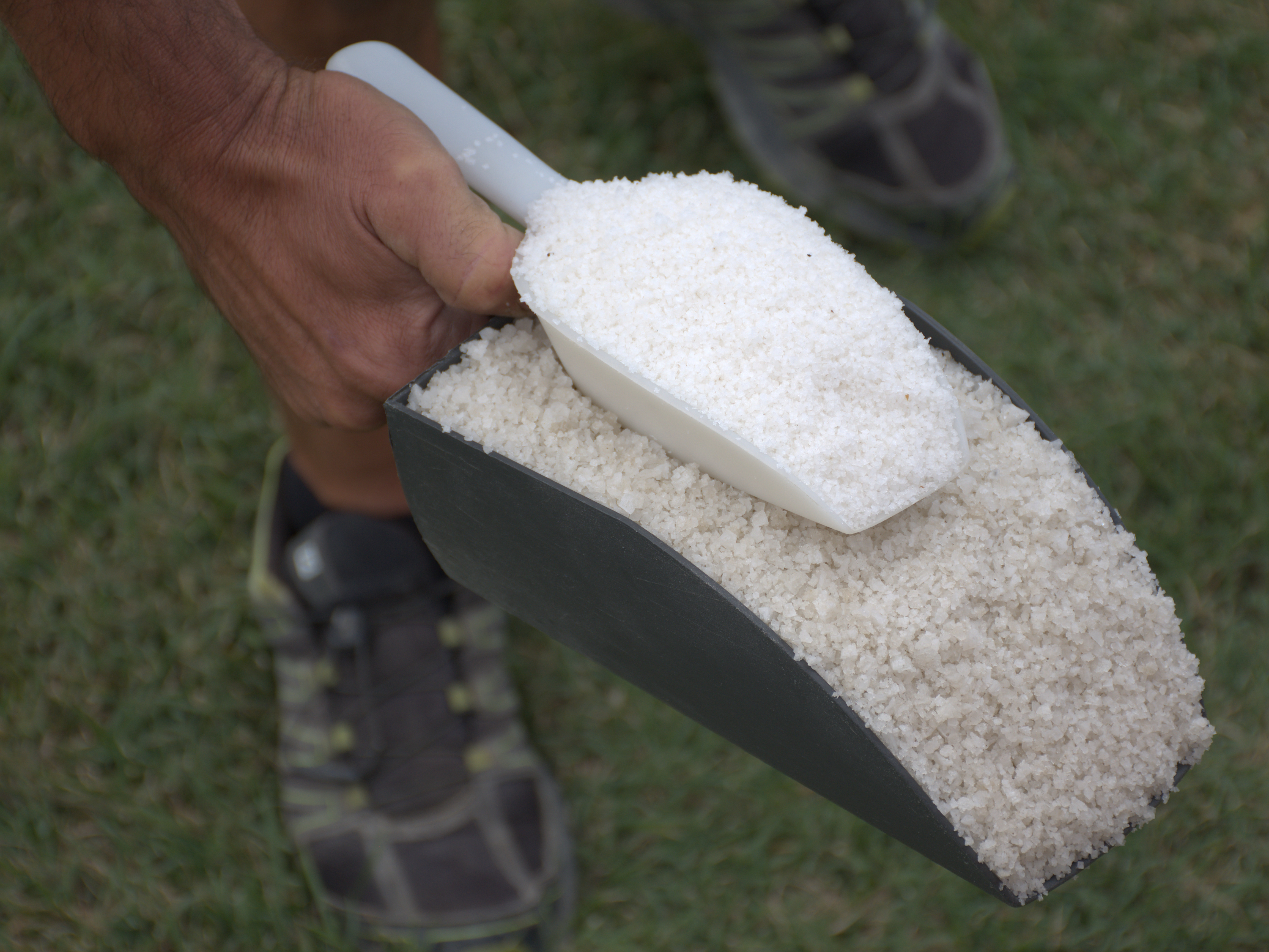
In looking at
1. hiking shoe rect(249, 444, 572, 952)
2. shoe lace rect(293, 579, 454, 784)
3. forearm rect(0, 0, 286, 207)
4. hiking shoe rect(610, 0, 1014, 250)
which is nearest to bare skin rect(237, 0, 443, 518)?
hiking shoe rect(249, 444, 572, 952)

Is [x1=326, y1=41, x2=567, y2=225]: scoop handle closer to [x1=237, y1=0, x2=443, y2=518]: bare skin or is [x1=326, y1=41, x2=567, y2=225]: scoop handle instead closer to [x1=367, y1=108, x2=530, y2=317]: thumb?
[x1=367, y1=108, x2=530, y2=317]: thumb

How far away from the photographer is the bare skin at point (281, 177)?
2.85 ft

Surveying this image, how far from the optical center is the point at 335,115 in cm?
89

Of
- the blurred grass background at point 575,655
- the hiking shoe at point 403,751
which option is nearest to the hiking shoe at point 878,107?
the blurred grass background at point 575,655

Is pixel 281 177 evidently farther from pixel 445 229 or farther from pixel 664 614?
pixel 664 614

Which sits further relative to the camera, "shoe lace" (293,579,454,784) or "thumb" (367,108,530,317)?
"shoe lace" (293,579,454,784)

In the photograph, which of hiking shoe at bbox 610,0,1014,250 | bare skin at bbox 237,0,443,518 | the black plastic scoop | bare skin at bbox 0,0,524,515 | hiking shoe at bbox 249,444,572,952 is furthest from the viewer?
hiking shoe at bbox 610,0,1014,250

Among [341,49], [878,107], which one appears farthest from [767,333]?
[878,107]

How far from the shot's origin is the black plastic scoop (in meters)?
0.75

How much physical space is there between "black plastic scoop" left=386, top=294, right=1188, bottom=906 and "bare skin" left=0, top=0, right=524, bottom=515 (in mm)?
114

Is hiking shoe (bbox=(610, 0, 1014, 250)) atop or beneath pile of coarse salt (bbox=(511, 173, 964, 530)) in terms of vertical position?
beneath

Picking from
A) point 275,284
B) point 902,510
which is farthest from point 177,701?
point 902,510

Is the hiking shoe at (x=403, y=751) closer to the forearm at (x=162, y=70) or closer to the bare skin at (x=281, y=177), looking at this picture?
the bare skin at (x=281, y=177)

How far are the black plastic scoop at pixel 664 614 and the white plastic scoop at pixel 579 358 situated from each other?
0.29 feet
